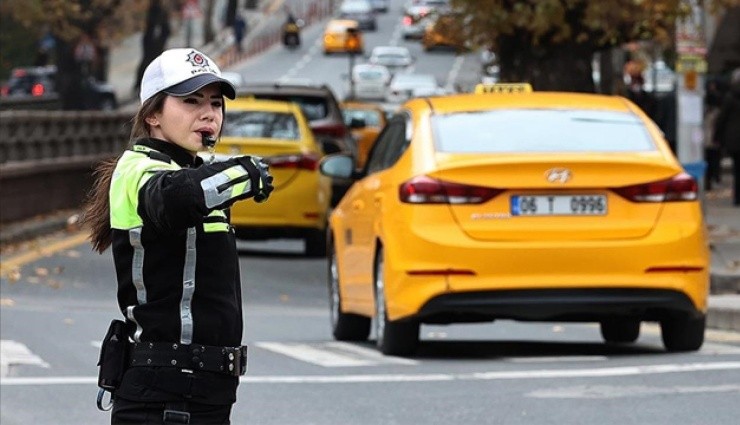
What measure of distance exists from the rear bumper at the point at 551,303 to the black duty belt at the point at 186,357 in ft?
20.9

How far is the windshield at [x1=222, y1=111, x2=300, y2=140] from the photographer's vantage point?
885 inches

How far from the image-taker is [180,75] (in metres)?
5.18

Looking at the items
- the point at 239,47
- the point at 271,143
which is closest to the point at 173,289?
the point at 271,143

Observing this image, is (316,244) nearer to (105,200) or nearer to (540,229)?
(540,229)

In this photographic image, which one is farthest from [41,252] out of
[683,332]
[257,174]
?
[257,174]

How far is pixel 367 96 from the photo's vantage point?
84500mm

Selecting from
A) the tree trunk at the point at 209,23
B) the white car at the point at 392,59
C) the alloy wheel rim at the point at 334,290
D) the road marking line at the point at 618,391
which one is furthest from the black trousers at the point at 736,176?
the tree trunk at the point at 209,23

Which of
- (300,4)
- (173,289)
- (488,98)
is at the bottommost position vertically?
(300,4)

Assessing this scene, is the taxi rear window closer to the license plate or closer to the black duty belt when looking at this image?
the license plate

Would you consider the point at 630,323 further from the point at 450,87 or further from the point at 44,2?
the point at 450,87

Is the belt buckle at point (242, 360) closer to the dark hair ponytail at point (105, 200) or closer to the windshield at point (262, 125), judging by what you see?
the dark hair ponytail at point (105, 200)

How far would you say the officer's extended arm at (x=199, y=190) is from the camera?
4.97m

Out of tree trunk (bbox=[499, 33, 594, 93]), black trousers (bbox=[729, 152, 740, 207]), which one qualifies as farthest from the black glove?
black trousers (bbox=[729, 152, 740, 207])

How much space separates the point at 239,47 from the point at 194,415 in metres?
95.5
